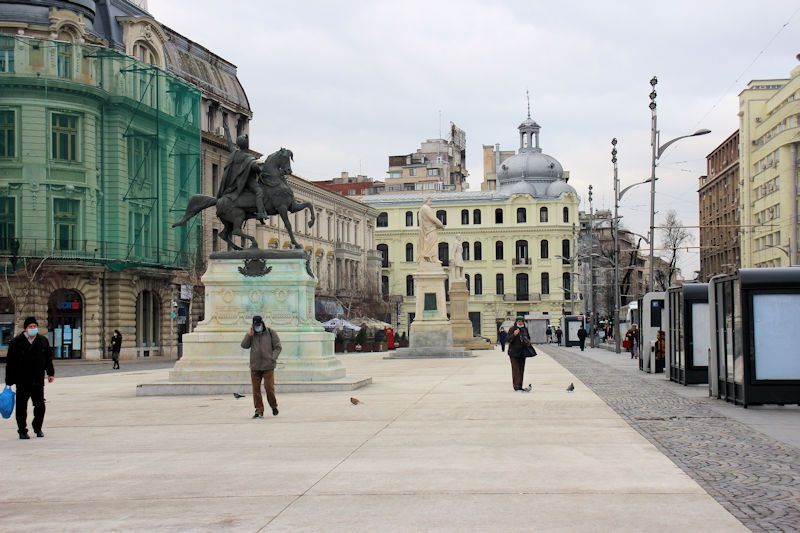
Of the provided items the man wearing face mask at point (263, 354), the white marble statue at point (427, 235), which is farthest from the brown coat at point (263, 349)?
the white marble statue at point (427, 235)

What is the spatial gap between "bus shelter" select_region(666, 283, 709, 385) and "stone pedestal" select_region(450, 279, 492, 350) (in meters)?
35.9

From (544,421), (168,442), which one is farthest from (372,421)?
(168,442)

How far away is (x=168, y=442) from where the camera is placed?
14.7 meters

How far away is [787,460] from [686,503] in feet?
10.9

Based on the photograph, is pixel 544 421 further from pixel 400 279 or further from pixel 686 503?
pixel 400 279

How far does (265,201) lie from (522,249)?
322ft

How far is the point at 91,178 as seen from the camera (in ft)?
180

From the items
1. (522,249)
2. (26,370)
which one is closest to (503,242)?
(522,249)

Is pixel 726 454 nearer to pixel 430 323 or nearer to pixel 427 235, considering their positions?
pixel 430 323

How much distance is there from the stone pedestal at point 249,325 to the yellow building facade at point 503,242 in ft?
307

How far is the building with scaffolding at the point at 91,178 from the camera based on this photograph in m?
52.3

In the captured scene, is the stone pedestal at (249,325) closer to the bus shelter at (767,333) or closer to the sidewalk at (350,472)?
the sidewalk at (350,472)

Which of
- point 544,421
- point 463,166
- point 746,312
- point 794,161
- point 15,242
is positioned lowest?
point 544,421

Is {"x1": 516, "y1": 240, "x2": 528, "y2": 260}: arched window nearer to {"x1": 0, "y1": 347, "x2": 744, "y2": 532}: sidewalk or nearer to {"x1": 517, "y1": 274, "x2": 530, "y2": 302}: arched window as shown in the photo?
{"x1": 517, "y1": 274, "x2": 530, "y2": 302}: arched window
